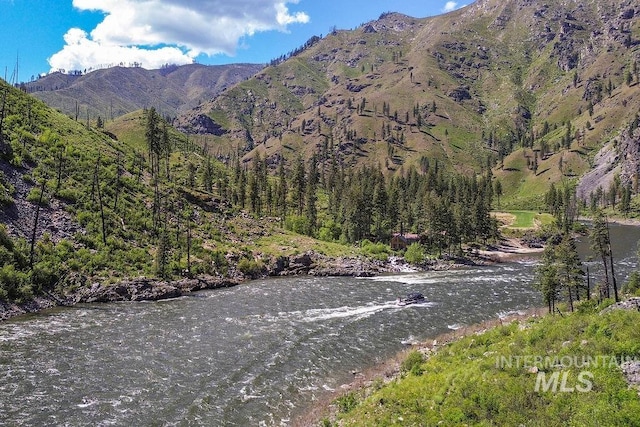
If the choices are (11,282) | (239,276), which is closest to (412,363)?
(239,276)

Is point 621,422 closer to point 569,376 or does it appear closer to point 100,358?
point 569,376

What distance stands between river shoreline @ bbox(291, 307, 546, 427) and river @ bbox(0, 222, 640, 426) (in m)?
1.05

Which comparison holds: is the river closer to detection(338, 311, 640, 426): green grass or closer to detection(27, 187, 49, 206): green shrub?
detection(338, 311, 640, 426): green grass

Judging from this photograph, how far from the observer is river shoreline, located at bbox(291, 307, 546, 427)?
2831cm

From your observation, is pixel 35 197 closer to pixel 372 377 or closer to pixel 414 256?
pixel 372 377

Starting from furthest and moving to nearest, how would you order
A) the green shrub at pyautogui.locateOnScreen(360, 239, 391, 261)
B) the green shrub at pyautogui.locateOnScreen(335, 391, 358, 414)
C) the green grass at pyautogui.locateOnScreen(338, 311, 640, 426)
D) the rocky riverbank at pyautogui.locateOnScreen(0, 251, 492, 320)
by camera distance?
the green shrub at pyautogui.locateOnScreen(360, 239, 391, 261) < the rocky riverbank at pyautogui.locateOnScreen(0, 251, 492, 320) < the green shrub at pyautogui.locateOnScreen(335, 391, 358, 414) < the green grass at pyautogui.locateOnScreen(338, 311, 640, 426)

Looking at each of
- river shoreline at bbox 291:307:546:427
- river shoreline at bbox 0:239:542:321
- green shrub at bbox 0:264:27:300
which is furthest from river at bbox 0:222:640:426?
green shrub at bbox 0:264:27:300

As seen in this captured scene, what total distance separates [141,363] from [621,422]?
35456 millimetres

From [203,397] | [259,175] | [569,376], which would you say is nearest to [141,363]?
[203,397]

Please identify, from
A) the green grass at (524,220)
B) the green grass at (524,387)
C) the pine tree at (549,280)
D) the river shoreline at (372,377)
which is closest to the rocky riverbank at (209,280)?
the river shoreline at (372,377)

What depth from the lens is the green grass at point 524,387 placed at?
65.9 feet

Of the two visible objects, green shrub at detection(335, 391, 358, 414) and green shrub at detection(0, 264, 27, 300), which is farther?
green shrub at detection(0, 264, 27, 300)

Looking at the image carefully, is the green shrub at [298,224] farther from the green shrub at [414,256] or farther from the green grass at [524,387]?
the green grass at [524,387]

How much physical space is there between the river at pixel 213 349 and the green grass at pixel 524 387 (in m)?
7.93
